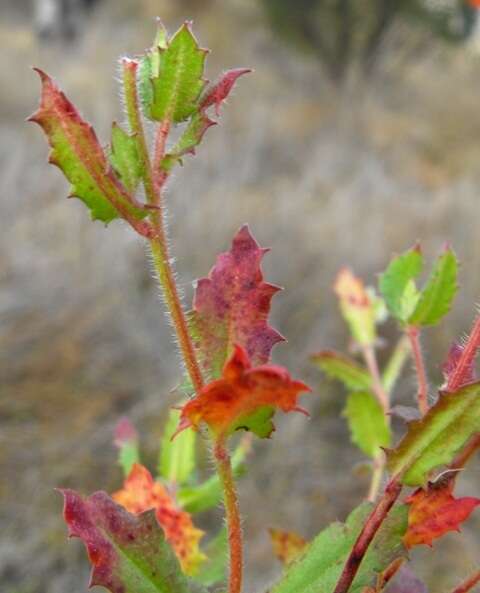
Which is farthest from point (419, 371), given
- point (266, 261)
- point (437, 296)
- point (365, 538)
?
point (266, 261)

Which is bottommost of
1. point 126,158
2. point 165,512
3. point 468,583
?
point 468,583

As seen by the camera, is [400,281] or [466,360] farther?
[400,281]

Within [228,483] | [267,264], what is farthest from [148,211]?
[267,264]

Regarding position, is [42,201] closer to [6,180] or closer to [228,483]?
[6,180]

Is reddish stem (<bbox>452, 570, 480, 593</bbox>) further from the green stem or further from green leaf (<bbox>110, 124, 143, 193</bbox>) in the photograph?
green leaf (<bbox>110, 124, 143, 193</bbox>)

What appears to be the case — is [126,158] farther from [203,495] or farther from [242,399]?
[203,495]

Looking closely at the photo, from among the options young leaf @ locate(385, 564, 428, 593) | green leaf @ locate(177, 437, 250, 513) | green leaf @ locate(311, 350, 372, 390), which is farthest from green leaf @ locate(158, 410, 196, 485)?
young leaf @ locate(385, 564, 428, 593)
